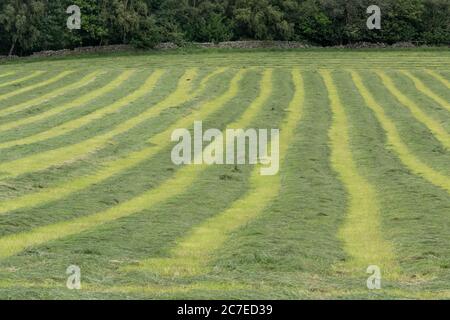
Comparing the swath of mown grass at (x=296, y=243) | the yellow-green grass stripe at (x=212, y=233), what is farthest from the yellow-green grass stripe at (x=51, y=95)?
the swath of mown grass at (x=296, y=243)

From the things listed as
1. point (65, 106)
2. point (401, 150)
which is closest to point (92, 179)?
point (401, 150)

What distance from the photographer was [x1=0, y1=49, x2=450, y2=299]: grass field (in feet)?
61.0

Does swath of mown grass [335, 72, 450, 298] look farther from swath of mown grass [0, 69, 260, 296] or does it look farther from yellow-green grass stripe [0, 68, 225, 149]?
yellow-green grass stripe [0, 68, 225, 149]

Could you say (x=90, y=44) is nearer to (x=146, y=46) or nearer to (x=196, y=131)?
(x=146, y=46)

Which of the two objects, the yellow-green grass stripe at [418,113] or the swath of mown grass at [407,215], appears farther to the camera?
the yellow-green grass stripe at [418,113]

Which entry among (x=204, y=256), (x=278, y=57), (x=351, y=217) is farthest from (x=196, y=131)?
(x=278, y=57)

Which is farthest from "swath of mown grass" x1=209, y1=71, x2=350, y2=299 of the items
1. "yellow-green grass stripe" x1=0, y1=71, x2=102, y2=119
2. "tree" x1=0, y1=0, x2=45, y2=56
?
"tree" x1=0, y1=0, x2=45, y2=56

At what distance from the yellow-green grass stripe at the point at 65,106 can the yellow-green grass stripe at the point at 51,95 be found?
1.40 metres

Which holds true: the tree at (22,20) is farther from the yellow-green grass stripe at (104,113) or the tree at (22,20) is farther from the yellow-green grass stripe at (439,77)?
the yellow-green grass stripe at (439,77)

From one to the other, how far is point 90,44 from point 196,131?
240 feet

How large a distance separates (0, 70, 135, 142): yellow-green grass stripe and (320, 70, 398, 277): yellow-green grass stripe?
17684 mm

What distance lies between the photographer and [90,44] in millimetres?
118875

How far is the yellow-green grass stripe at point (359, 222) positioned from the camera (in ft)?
68.8

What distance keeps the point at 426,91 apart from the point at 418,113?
1287 centimetres
